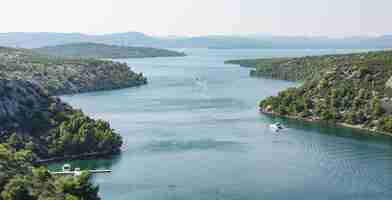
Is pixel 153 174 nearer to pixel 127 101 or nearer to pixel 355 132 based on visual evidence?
pixel 355 132

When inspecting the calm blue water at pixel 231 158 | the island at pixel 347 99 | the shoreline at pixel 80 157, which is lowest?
the calm blue water at pixel 231 158

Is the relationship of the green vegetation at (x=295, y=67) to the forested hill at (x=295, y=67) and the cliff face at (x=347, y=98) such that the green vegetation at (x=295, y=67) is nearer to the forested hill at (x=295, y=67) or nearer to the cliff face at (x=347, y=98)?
the forested hill at (x=295, y=67)

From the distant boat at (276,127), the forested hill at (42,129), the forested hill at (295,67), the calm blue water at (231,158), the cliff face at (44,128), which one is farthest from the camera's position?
the forested hill at (295,67)

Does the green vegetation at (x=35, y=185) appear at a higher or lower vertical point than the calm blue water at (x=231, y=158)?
higher

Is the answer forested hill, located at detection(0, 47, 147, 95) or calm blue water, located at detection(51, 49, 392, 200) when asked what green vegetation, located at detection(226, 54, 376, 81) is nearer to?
forested hill, located at detection(0, 47, 147, 95)

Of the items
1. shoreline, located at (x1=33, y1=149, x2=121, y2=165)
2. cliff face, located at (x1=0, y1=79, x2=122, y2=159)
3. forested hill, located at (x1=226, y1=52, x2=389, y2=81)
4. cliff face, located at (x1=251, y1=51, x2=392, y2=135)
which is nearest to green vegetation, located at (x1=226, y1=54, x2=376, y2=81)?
forested hill, located at (x1=226, y1=52, x2=389, y2=81)

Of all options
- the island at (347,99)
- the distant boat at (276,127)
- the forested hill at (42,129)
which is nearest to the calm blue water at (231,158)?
the distant boat at (276,127)
